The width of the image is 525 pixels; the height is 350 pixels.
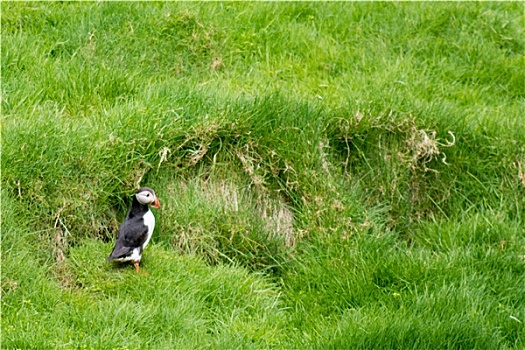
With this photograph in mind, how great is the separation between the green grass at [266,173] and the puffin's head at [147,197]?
371mm

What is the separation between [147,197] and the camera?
20.8 ft

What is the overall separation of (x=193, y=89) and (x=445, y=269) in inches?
96.8

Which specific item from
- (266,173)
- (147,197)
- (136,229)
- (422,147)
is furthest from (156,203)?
(422,147)

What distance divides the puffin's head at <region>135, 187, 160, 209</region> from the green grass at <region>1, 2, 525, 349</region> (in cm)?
37

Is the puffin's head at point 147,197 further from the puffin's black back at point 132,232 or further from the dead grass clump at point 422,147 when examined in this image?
the dead grass clump at point 422,147

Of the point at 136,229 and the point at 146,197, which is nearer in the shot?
the point at 136,229

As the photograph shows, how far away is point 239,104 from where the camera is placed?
→ 7246 millimetres

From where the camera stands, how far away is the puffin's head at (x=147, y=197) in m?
6.34

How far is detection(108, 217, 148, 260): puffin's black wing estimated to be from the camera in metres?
6.05

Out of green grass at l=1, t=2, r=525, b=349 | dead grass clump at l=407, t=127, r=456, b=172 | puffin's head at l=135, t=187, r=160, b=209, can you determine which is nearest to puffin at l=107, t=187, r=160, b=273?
puffin's head at l=135, t=187, r=160, b=209

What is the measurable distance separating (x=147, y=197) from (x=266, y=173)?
3.73ft

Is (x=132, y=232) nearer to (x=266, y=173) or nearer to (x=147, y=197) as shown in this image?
(x=147, y=197)

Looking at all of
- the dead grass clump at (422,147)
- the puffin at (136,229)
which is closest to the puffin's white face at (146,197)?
the puffin at (136,229)

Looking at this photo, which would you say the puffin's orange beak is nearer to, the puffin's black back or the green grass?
the puffin's black back
